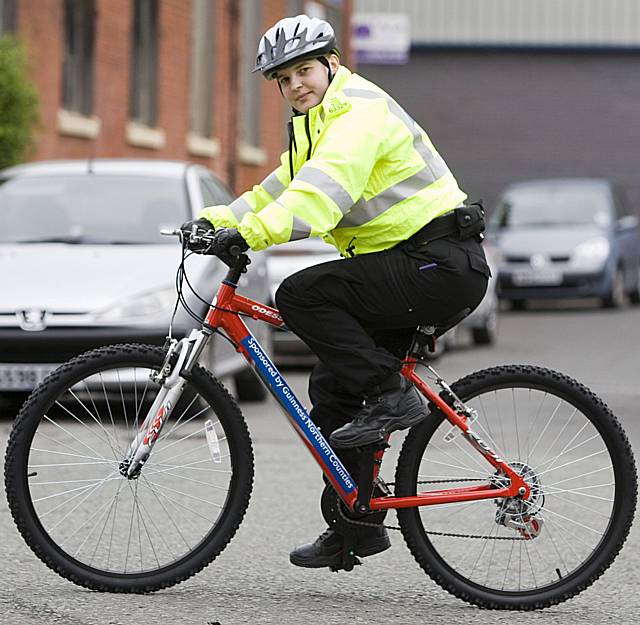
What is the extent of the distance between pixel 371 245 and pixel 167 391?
2.46 feet

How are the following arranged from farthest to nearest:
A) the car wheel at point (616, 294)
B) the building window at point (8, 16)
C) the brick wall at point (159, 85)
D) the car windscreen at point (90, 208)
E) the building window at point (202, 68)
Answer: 1. the building window at point (202, 68)
2. the car wheel at point (616, 294)
3. the brick wall at point (159, 85)
4. the building window at point (8, 16)
5. the car windscreen at point (90, 208)

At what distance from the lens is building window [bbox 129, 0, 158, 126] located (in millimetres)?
22172

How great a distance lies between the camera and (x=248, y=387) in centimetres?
1105

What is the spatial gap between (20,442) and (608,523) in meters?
1.77

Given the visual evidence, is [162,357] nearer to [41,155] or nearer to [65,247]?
[65,247]

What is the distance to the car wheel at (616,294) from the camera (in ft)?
69.6

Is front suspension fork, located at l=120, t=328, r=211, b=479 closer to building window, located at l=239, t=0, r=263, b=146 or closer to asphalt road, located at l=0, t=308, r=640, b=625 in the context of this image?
asphalt road, located at l=0, t=308, r=640, b=625

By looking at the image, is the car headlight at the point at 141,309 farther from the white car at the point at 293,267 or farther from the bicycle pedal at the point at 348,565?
the bicycle pedal at the point at 348,565

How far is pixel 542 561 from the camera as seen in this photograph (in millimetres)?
5309

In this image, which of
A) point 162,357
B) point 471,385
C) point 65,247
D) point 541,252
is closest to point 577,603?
point 471,385

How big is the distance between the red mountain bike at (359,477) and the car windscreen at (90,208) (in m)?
5.21

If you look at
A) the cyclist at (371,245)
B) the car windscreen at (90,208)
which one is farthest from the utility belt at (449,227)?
the car windscreen at (90,208)

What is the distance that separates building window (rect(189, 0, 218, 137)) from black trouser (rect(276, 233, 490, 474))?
63.7 ft

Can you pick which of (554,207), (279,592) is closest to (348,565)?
(279,592)
